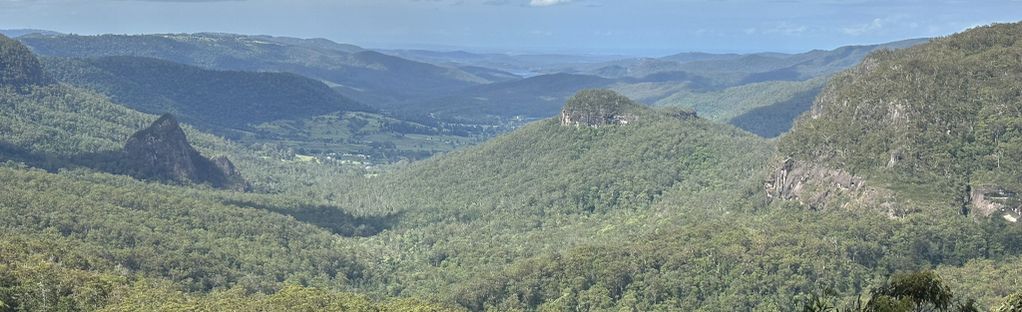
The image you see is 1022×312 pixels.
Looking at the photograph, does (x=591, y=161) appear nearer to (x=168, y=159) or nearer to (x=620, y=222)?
(x=620, y=222)

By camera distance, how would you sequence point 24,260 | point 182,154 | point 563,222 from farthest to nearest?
point 182,154 < point 563,222 < point 24,260

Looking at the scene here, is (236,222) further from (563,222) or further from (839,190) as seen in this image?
(839,190)

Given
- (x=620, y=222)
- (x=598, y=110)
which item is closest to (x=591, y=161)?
(x=598, y=110)

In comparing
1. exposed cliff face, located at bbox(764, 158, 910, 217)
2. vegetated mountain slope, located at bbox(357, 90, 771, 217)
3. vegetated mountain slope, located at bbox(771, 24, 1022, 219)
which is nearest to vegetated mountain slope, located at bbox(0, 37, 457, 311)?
vegetated mountain slope, located at bbox(357, 90, 771, 217)

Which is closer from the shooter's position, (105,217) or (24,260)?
(24,260)

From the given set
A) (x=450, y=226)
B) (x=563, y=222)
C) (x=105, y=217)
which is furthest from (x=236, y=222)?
(x=563, y=222)

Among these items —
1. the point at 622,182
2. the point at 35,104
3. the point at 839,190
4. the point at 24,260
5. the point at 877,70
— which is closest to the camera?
the point at 24,260
